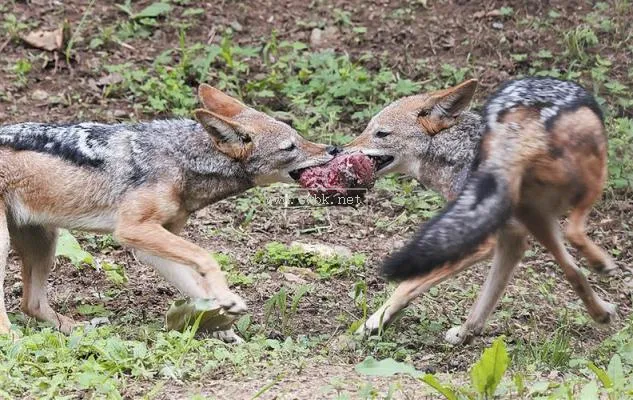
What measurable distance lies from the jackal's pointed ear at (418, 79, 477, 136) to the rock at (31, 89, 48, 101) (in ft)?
15.1

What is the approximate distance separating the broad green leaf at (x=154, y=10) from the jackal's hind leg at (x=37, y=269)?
5212 mm

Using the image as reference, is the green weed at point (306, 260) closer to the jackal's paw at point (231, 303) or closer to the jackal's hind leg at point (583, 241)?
the jackal's paw at point (231, 303)

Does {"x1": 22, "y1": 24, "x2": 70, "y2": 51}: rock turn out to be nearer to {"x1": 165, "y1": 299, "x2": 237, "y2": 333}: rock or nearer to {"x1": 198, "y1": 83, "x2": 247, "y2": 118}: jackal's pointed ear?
{"x1": 198, "y1": 83, "x2": 247, "y2": 118}: jackal's pointed ear

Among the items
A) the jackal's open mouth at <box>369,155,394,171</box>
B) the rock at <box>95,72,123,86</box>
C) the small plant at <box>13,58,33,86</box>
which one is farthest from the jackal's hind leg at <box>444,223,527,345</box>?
the small plant at <box>13,58,33,86</box>

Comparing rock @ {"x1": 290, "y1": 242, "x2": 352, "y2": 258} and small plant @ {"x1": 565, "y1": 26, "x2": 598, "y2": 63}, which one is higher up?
small plant @ {"x1": 565, "y1": 26, "x2": 598, "y2": 63}

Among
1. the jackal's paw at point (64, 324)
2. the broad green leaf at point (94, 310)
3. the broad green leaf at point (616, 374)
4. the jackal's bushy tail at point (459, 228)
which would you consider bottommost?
the broad green leaf at point (94, 310)

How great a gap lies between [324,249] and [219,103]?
1.70 m

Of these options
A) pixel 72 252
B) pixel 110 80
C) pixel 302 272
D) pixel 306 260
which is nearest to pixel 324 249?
pixel 306 260

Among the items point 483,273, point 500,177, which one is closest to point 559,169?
point 500,177

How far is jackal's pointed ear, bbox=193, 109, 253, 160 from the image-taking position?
8.07 metres

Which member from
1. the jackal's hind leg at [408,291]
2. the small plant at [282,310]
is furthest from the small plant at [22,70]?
the jackal's hind leg at [408,291]

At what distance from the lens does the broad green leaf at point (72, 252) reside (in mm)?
8953

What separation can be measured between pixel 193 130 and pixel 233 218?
2.03 meters

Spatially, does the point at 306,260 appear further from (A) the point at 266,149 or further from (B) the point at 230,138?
(B) the point at 230,138
